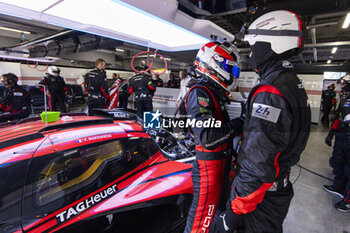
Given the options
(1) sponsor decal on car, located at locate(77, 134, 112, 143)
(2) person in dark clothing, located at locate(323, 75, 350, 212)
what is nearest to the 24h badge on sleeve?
(1) sponsor decal on car, located at locate(77, 134, 112, 143)

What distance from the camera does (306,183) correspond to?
3090 millimetres

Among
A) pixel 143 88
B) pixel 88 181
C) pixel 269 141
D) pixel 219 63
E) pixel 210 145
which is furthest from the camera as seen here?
pixel 143 88

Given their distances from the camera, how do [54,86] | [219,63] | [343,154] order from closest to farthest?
[219,63] < [343,154] < [54,86]

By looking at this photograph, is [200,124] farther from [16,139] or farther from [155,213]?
[16,139]

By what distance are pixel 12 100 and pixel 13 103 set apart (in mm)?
65

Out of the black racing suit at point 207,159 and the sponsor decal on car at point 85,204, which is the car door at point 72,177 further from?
the black racing suit at point 207,159

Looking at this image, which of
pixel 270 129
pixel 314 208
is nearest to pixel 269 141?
pixel 270 129

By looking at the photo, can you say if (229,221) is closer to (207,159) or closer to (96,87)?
(207,159)

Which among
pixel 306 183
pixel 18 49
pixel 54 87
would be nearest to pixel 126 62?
pixel 18 49

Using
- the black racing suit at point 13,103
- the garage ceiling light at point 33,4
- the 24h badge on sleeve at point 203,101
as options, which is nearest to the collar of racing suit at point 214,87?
the 24h badge on sleeve at point 203,101

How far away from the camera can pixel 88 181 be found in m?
1.25

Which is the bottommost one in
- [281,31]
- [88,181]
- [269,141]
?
[88,181]

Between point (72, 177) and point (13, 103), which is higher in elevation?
point (13, 103)

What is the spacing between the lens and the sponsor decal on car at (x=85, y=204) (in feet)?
3.51
